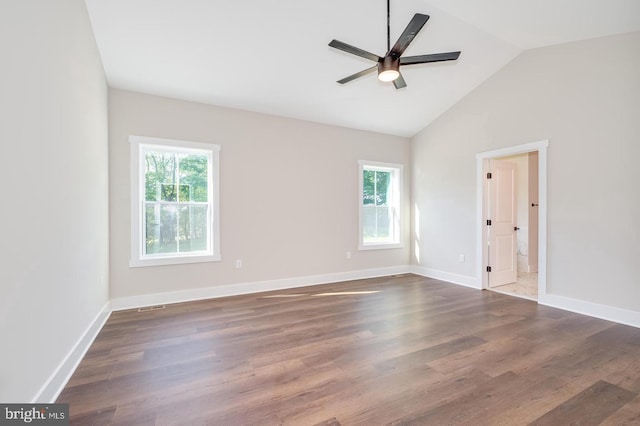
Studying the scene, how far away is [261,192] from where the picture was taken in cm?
450

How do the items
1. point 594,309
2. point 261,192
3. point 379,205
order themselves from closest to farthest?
point 594,309, point 261,192, point 379,205

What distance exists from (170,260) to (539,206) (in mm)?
5055

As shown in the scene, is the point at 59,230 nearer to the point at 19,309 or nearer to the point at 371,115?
the point at 19,309

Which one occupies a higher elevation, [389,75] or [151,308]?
[389,75]

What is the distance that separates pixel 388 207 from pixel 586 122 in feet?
10.3

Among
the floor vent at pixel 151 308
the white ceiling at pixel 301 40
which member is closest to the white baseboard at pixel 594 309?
the white ceiling at pixel 301 40

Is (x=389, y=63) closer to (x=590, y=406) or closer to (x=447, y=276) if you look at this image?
(x=590, y=406)

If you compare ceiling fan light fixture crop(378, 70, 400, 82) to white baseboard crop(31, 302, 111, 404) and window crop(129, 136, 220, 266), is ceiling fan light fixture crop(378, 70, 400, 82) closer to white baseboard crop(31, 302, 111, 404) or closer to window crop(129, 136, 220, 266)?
window crop(129, 136, 220, 266)

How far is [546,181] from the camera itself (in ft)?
12.6

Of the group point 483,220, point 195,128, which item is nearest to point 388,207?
point 483,220

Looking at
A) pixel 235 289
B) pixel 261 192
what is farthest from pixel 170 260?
pixel 261 192

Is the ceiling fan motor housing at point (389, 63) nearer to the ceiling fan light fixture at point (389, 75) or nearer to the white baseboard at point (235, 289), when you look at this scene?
the ceiling fan light fixture at point (389, 75)

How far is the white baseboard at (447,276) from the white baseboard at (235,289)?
20.8 inches

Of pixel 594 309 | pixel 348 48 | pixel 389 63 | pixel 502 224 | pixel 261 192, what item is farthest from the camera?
pixel 502 224
